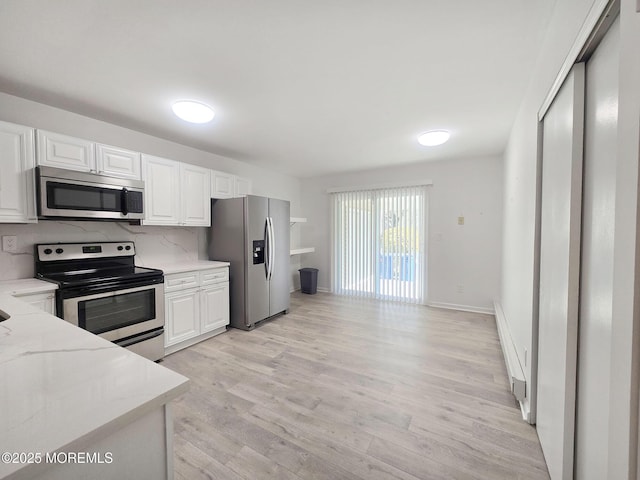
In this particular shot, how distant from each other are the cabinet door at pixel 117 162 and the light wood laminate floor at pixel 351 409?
76.0 inches

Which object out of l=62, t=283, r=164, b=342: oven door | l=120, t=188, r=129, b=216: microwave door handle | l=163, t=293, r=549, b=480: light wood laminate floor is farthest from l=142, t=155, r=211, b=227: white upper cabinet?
l=163, t=293, r=549, b=480: light wood laminate floor

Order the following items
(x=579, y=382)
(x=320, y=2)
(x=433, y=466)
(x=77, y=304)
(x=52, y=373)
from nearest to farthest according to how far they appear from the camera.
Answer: (x=52, y=373)
(x=579, y=382)
(x=320, y=2)
(x=433, y=466)
(x=77, y=304)

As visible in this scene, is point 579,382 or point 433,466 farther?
point 433,466

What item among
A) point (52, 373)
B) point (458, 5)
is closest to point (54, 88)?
point (52, 373)

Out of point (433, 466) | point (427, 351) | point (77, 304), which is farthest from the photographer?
point (427, 351)

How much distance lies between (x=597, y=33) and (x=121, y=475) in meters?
2.03

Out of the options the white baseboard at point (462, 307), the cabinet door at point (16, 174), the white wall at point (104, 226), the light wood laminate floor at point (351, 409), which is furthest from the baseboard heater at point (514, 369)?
the cabinet door at point (16, 174)

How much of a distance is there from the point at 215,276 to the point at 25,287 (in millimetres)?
1603

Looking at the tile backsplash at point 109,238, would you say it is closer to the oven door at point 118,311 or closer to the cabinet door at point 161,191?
the cabinet door at point 161,191

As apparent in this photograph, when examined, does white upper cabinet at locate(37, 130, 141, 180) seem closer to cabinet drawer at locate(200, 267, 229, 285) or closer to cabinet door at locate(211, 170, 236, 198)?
cabinet door at locate(211, 170, 236, 198)

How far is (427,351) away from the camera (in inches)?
112

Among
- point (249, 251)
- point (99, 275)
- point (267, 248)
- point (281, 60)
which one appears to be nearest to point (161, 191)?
point (99, 275)

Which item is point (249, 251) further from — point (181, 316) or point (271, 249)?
point (181, 316)

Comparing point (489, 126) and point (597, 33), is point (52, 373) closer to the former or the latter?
point (597, 33)
